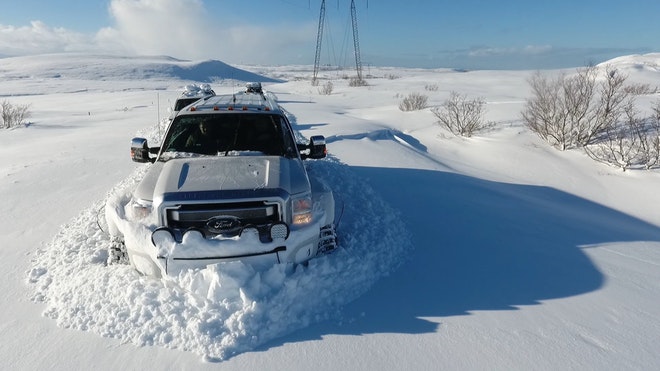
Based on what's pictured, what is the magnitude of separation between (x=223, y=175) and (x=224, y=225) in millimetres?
545

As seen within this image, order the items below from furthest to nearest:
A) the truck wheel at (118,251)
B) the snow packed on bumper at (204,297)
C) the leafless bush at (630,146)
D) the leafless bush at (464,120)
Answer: the leafless bush at (464,120), the leafless bush at (630,146), the truck wheel at (118,251), the snow packed on bumper at (204,297)

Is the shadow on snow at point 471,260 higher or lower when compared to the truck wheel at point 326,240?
lower

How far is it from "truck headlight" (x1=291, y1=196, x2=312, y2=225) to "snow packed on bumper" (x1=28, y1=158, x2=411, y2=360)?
1.35 feet

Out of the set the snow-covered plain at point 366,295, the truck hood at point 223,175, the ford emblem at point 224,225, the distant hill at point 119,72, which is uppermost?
the distant hill at point 119,72

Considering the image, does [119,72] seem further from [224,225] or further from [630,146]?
[224,225]

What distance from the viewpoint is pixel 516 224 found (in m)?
5.93

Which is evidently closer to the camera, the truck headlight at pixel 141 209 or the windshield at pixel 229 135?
the truck headlight at pixel 141 209

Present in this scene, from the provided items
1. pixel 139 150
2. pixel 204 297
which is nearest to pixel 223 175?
pixel 204 297

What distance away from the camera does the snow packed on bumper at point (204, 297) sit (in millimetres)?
3156

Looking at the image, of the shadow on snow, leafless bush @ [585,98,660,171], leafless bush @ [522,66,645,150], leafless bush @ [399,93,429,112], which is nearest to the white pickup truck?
the shadow on snow

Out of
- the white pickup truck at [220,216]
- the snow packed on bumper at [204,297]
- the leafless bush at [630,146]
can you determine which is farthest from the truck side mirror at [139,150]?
the leafless bush at [630,146]

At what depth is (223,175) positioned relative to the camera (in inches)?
153

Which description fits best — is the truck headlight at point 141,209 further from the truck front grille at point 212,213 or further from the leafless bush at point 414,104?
the leafless bush at point 414,104

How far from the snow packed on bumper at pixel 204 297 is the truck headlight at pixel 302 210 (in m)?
0.41
